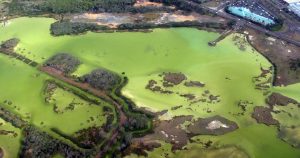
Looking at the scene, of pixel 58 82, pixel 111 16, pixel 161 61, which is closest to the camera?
pixel 58 82

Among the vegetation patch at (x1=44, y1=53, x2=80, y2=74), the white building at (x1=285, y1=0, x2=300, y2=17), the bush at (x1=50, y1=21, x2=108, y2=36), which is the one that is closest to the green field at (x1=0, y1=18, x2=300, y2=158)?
the vegetation patch at (x1=44, y1=53, x2=80, y2=74)

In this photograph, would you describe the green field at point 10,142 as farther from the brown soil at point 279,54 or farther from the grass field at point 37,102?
the brown soil at point 279,54

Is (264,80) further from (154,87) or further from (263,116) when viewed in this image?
(154,87)

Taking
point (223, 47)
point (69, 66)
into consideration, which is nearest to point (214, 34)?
point (223, 47)

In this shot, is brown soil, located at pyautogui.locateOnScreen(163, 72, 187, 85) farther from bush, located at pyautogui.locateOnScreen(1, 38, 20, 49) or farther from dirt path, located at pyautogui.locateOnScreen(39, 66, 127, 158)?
bush, located at pyautogui.locateOnScreen(1, 38, 20, 49)

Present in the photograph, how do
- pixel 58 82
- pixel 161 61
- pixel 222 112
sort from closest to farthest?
1. pixel 222 112
2. pixel 58 82
3. pixel 161 61

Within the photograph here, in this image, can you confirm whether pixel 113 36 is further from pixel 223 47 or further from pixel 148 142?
pixel 148 142
